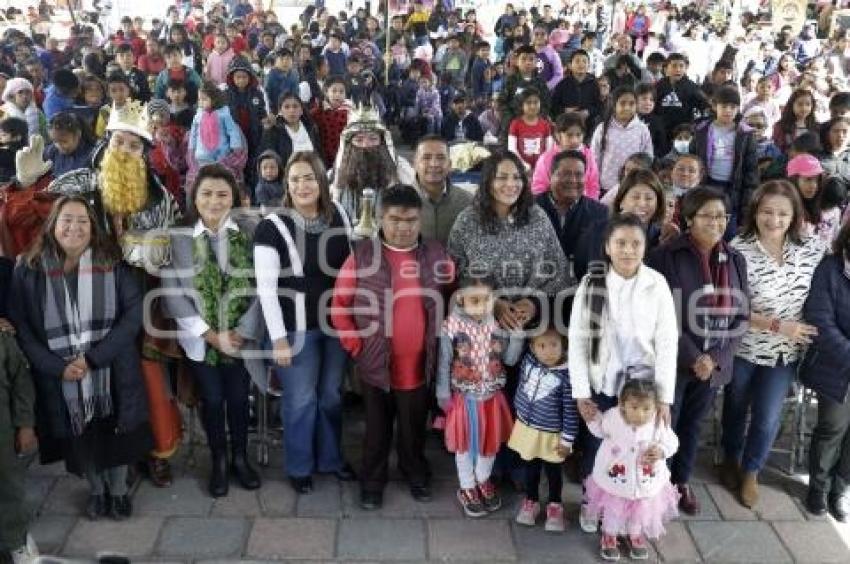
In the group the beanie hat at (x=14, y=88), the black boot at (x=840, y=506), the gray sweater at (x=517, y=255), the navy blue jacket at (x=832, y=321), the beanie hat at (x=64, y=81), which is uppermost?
the beanie hat at (x=64, y=81)

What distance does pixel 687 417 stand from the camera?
4.12 meters

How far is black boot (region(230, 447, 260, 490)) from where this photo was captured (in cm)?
434

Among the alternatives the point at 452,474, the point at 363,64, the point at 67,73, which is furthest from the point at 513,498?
the point at 363,64

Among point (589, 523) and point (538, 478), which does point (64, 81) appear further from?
point (589, 523)

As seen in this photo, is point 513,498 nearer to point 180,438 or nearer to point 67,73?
point 180,438

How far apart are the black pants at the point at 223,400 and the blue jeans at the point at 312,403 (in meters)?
0.21

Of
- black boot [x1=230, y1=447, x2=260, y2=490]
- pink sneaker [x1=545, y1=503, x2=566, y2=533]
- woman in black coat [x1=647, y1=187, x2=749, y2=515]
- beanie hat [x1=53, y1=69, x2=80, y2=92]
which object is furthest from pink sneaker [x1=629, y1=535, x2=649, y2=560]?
beanie hat [x1=53, y1=69, x2=80, y2=92]

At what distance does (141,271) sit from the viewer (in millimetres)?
3951

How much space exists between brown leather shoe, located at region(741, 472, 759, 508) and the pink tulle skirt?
2.05 feet

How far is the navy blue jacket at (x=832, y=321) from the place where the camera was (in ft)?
12.9

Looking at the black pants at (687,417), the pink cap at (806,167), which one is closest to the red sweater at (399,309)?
the black pants at (687,417)

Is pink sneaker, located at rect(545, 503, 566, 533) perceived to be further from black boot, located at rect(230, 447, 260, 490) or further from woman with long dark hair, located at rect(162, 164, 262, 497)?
woman with long dark hair, located at rect(162, 164, 262, 497)

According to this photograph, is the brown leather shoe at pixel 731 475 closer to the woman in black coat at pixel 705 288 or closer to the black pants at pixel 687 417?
the black pants at pixel 687 417

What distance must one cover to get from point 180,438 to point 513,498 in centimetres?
179
